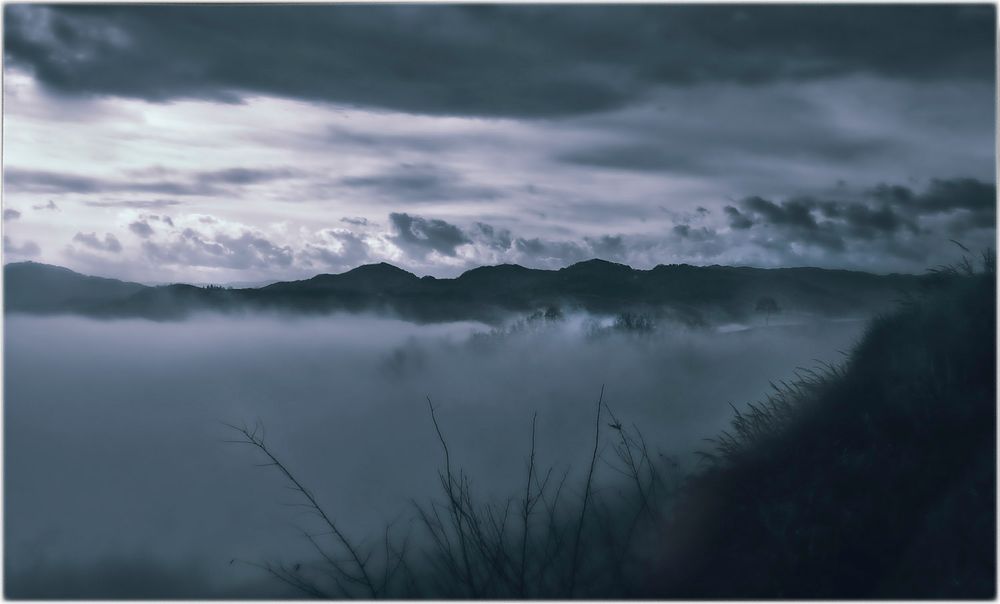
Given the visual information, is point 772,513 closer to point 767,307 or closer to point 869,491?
point 869,491

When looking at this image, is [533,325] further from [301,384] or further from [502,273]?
[301,384]

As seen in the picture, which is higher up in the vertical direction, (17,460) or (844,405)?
(844,405)

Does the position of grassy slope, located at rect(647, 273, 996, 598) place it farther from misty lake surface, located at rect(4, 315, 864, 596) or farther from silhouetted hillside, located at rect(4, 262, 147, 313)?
silhouetted hillside, located at rect(4, 262, 147, 313)

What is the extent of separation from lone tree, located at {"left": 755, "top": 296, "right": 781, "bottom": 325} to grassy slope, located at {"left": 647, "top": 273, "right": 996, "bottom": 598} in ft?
2.86

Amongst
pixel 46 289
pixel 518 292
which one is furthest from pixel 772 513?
pixel 46 289

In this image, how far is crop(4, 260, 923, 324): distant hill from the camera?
3.45 meters

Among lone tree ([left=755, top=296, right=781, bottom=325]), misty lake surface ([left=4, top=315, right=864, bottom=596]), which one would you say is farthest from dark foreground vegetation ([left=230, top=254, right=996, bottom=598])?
lone tree ([left=755, top=296, right=781, bottom=325])

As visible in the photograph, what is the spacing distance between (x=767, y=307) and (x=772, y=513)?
1.52m

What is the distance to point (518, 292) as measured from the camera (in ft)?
12.8

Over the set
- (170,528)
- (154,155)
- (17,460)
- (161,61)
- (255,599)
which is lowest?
(255,599)

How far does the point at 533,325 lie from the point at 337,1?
190 centimetres

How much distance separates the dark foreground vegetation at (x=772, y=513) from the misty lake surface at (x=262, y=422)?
12 cm

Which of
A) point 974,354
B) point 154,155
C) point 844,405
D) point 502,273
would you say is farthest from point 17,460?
point 974,354

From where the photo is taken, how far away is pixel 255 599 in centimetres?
307
